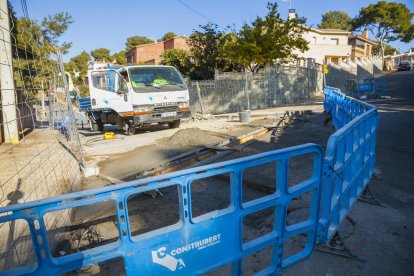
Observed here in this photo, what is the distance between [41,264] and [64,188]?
3424mm

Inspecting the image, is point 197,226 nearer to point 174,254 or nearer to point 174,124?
point 174,254

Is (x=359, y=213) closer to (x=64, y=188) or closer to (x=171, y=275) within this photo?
(x=171, y=275)

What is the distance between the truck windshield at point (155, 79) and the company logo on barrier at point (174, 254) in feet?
28.2

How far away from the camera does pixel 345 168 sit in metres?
3.21

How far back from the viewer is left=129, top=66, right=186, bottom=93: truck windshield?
998cm

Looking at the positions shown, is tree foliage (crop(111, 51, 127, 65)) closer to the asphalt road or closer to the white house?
the white house

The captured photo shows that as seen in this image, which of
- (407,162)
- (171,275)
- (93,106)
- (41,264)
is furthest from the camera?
(93,106)

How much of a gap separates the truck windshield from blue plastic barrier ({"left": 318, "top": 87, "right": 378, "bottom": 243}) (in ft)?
24.2

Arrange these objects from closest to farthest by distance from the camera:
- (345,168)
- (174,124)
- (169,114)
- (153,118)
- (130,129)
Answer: (345,168)
(153,118)
(169,114)
(130,129)
(174,124)

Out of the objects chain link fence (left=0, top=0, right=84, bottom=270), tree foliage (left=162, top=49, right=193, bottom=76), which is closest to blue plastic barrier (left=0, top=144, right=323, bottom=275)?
chain link fence (left=0, top=0, right=84, bottom=270)

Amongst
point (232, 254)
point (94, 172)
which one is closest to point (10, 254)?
point (232, 254)

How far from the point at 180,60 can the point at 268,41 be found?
7.56 m

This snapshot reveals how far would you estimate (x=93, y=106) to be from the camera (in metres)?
11.0

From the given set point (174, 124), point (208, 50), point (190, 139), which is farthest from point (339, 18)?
point (190, 139)
